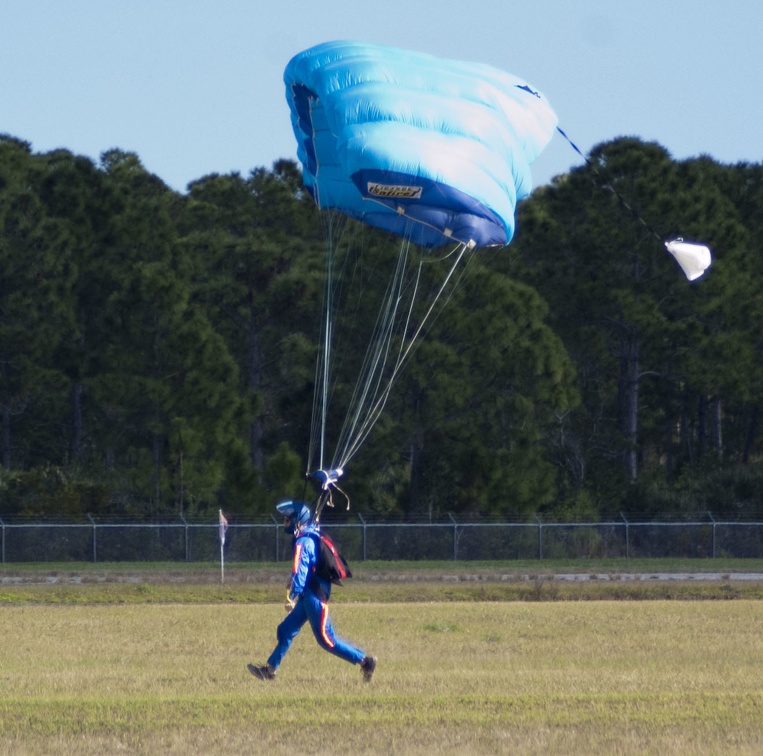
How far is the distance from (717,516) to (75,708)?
3375cm

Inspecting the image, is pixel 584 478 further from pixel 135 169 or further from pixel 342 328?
pixel 135 169

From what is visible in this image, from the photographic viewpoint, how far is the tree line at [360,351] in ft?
125

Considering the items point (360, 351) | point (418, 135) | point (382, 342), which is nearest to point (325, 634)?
point (382, 342)

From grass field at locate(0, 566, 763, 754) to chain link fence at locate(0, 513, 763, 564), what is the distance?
45.6ft

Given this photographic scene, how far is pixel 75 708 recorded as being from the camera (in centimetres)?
945

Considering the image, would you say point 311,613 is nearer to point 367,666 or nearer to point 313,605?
point 313,605

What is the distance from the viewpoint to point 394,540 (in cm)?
3584

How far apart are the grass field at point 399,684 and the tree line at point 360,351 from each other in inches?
697

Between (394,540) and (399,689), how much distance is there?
25.3 metres

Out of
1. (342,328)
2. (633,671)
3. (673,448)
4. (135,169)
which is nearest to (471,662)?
(633,671)

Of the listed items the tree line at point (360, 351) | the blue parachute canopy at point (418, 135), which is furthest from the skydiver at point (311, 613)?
the tree line at point (360, 351)

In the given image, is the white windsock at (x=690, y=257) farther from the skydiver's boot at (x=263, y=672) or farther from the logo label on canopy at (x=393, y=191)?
the skydiver's boot at (x=263, y=672)

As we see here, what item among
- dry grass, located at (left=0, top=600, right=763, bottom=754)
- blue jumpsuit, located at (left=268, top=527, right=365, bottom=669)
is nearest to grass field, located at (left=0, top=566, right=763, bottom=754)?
dry grass, located at (left=0, top=600, right=763, bottom=754)

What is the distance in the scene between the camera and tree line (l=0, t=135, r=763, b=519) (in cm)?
3803
